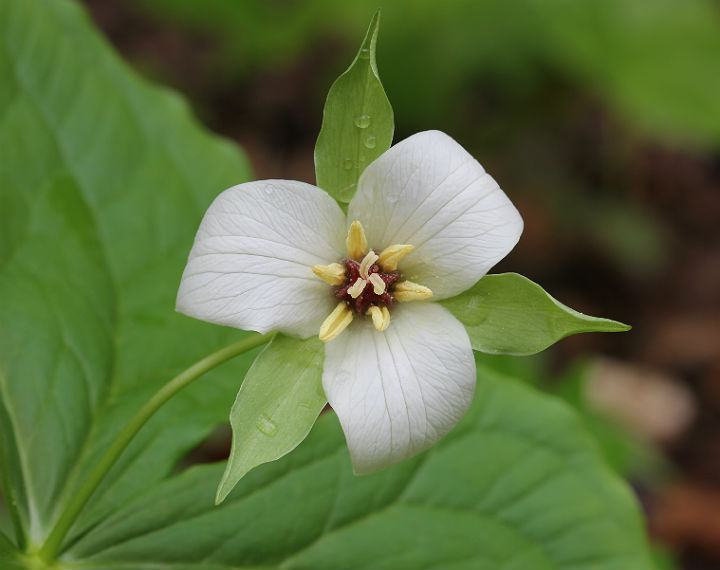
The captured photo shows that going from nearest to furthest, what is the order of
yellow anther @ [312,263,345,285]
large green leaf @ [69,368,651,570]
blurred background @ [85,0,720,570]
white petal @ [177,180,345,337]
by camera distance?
white petal @ [177,180,345,337]
yellow anther @ [312,263,345,285]
large green leaf @ [69,368,651,570]
blurred background @ [85,0,720,570]

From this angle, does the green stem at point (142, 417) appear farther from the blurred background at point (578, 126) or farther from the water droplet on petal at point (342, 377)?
the blurred background at point (578, 126)

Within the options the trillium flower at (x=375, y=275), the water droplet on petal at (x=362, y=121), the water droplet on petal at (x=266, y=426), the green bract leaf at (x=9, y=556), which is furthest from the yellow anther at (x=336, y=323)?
the green bract leaf at (x=9, y=556)

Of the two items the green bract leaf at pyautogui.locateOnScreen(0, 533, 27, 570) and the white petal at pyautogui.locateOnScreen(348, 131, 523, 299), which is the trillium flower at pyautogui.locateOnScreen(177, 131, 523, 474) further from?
the green bract leaf at pyautogui.locateOnScreen(0, 533, 27, 570)

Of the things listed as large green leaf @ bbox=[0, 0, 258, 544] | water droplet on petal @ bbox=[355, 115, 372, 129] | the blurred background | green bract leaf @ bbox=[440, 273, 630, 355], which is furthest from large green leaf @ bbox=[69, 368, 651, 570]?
the blurred background

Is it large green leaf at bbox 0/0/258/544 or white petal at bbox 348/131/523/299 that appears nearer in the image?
white petal at bbox 348/131/523/299

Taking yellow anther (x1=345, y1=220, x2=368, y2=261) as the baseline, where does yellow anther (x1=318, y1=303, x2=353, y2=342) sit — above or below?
below

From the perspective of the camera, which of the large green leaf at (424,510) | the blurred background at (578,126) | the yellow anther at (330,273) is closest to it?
the yellow anther at (330,273)
